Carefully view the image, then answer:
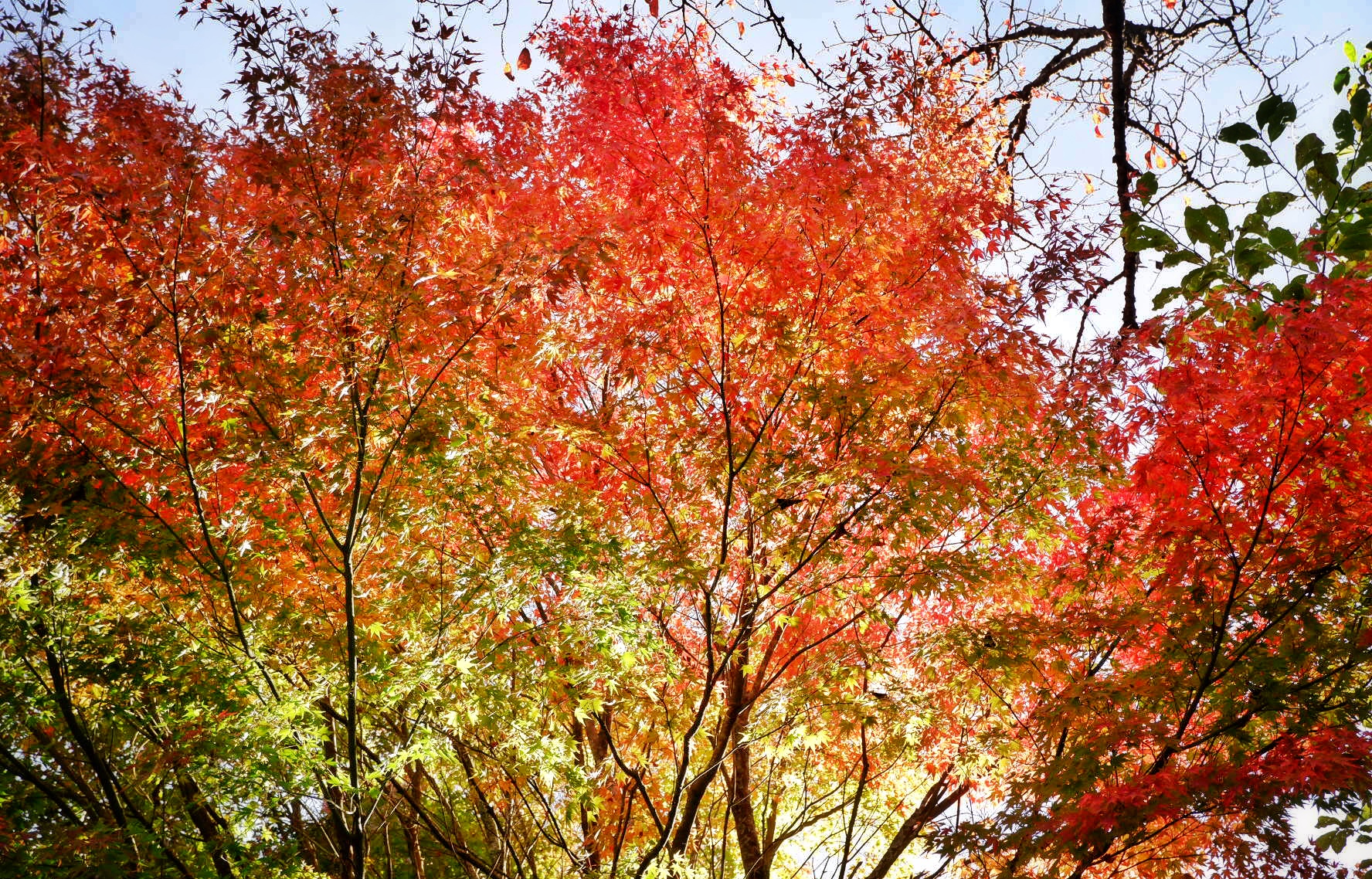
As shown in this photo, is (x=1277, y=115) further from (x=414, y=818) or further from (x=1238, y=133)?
(x=414, y=818)

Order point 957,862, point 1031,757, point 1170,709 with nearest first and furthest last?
point 1170,709 → point 1031,757 → point 957,862

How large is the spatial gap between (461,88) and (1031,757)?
6233 mm

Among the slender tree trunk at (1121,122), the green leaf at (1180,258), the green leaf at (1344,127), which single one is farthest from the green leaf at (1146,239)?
the slender tree trunk at (1121,122)

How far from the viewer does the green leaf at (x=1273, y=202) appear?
10.3ft

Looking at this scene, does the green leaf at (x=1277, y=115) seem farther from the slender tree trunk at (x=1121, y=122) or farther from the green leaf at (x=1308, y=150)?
the slender tree trunk at (x=1121, y=122)

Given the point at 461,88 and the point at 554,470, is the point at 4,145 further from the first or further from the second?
the point at 554,470

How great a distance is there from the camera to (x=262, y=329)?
5375 millimetres

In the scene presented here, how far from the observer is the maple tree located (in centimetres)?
488

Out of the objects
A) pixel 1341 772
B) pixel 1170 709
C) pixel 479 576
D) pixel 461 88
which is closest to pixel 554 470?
pixel 479 576

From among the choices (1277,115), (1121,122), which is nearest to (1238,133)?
(1277,115)

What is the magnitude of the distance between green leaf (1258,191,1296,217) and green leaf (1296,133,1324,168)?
137 millimetres

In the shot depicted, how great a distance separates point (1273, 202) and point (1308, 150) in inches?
9.1

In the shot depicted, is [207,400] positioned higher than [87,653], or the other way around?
[207,400]

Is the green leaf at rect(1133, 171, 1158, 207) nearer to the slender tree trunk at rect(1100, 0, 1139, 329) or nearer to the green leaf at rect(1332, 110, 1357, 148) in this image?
the green leaf at rect(1332, 110, 1357, 148)
